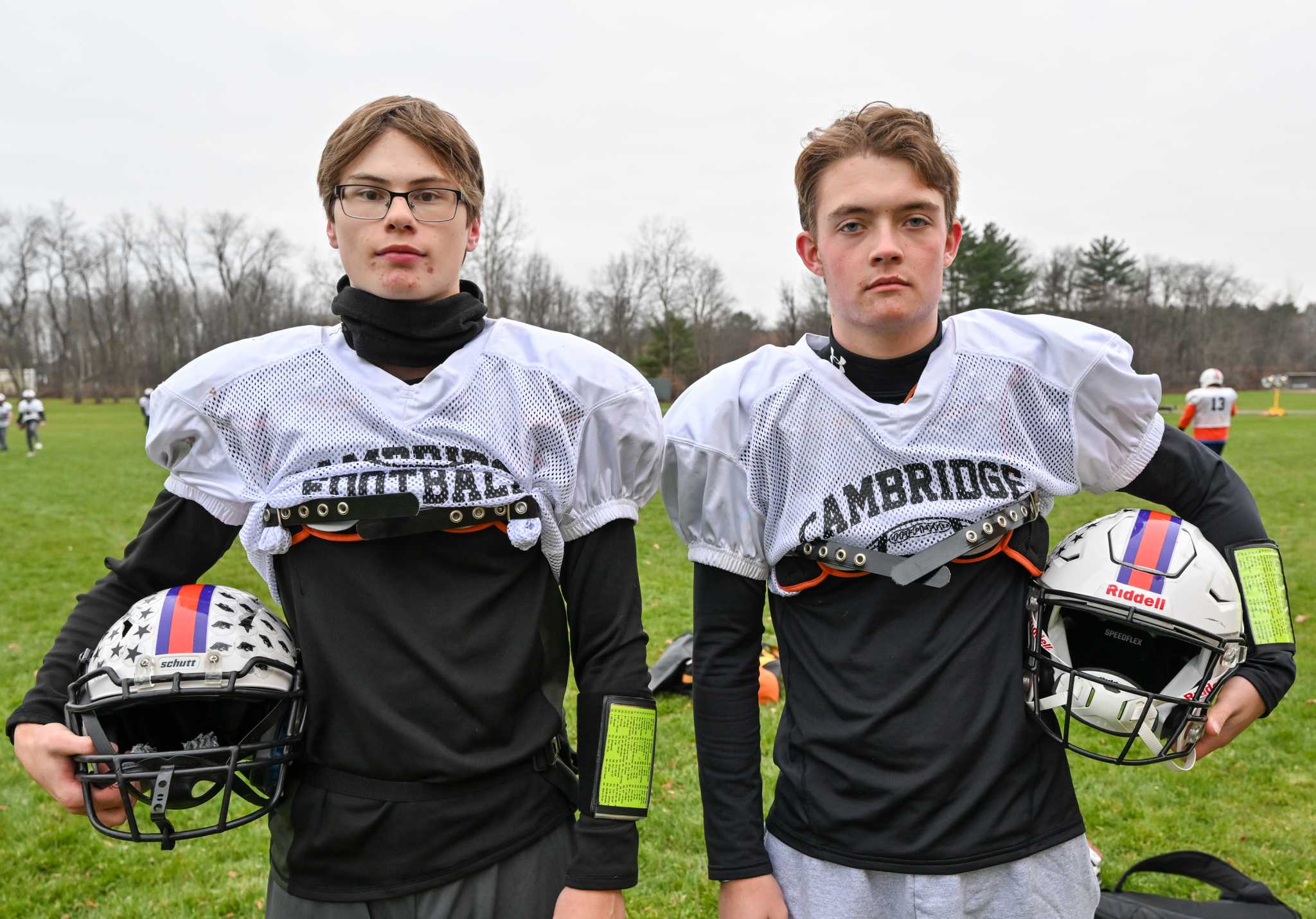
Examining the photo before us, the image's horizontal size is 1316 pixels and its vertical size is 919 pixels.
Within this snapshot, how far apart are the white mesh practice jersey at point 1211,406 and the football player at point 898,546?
15.0m

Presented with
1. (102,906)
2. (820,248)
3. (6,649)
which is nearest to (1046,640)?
(820,248)

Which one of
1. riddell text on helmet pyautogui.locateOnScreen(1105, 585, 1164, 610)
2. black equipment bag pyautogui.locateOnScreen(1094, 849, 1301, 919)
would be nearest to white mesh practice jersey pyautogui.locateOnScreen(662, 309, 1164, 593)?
riddell text on helmet pyautogui.locateOnScreen(1105, 585, 1164, 610)

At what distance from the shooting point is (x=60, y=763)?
1842 mm

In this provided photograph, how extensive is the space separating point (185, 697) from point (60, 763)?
249 mm

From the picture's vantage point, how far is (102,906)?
3969 mm

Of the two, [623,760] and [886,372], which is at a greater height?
[886,372]

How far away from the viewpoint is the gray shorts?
188 cm

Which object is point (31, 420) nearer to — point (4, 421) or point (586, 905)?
point (4, 421)

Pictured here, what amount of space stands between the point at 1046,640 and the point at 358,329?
1.53 m

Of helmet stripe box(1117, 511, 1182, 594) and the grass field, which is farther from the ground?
helmet stripe box(1117, 511, 1182, 594)

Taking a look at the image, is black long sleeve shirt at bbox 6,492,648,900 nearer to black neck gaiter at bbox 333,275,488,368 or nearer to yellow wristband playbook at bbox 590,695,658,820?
yellow wristband playbook at bbox 590,695,658,820

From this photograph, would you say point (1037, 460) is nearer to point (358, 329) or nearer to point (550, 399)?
point (550, 399)

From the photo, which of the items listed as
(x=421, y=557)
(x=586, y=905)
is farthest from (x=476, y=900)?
(x=421, y=557)

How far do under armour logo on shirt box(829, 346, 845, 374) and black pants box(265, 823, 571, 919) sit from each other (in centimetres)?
117
